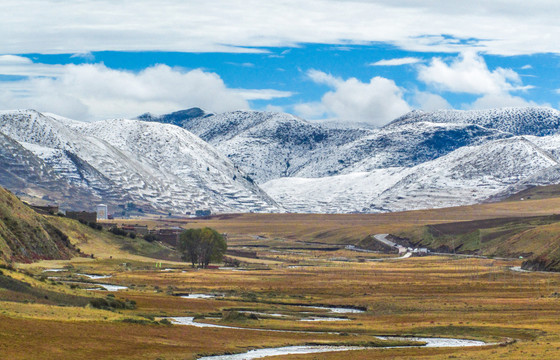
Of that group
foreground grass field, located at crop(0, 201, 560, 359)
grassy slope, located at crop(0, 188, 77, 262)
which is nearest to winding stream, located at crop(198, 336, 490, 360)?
foreground grass field, located at crop(0, 201, 560, 359)

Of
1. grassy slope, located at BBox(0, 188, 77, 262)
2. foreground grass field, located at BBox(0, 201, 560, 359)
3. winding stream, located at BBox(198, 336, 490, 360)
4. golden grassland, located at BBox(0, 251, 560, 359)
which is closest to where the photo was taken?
golden grassland, located at BBox(0, 251, 560, 359)

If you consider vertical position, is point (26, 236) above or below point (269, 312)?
above

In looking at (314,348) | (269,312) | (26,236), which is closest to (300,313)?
(269,312)

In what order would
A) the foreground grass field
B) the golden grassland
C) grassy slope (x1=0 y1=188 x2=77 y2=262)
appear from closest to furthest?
the golden grassland, the foreground grass field, grassy slope (x1=0 y1=188 x2=77 y2=262)

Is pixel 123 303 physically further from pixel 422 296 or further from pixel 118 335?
pixel 422 296

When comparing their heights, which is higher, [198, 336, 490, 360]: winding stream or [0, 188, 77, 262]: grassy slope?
[0, 188, 77, 262]: grassy slope

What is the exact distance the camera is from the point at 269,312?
10656cm

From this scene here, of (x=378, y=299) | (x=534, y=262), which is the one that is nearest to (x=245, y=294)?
(x=378, y=299)

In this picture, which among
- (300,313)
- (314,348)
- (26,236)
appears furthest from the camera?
(26,236)

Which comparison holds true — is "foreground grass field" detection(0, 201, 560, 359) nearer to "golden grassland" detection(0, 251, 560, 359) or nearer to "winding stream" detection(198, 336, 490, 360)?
"golden grassland" detection(0, 251, 560, 359)

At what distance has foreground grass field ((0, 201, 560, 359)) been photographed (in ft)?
214

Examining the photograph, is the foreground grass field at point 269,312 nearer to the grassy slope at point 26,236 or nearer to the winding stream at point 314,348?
the winding stream at point 314,348

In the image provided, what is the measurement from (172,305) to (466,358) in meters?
47.1

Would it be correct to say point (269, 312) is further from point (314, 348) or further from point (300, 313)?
point (314, 348)
